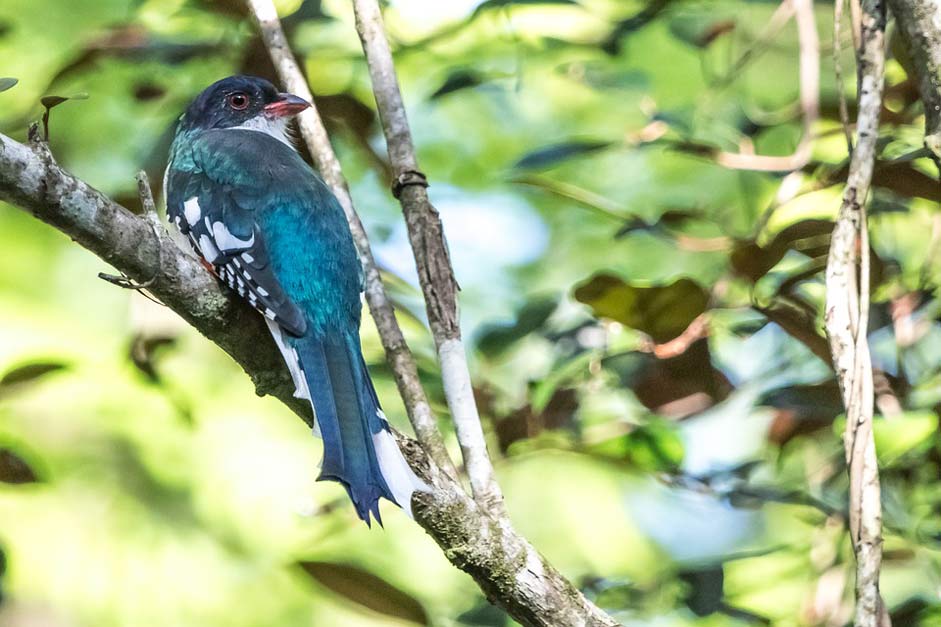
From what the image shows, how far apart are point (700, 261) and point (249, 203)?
8.53 ft

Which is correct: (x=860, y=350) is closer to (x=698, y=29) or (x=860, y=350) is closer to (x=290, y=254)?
(x=290, y=254)

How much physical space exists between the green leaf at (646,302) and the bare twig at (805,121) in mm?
564

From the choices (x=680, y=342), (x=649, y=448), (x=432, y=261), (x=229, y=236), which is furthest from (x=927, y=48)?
(x=229, y=236)

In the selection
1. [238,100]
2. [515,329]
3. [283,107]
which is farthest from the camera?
[238,100]

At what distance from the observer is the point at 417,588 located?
5047 mm

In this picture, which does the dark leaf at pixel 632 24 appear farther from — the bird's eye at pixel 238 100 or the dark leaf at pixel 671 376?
the dark leaf at pixel 671 376

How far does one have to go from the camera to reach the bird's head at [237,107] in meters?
3.69

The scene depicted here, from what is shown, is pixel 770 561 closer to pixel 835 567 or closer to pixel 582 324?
pixel 835 567

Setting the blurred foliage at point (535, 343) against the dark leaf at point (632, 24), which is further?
the dark leaf at point (632, 24)

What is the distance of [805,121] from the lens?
126 inches

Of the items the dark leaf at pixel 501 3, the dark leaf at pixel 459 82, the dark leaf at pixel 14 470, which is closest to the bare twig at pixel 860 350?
the dark leaf at pixel 501 3

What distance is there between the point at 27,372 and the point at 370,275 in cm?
99

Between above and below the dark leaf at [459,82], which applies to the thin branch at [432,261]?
below

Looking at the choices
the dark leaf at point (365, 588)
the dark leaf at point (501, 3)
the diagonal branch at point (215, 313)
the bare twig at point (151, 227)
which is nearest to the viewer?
the diagonal branch at point (215, 313)
